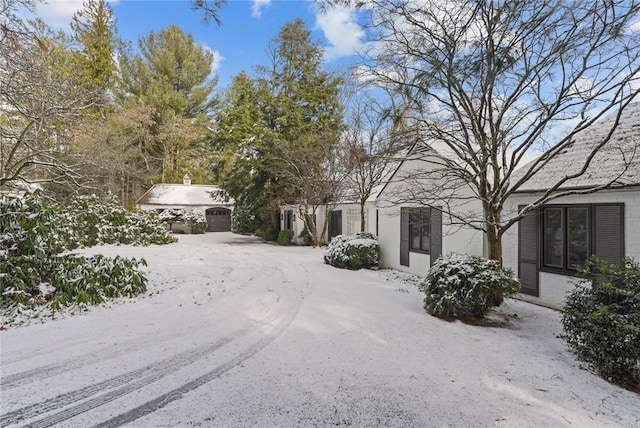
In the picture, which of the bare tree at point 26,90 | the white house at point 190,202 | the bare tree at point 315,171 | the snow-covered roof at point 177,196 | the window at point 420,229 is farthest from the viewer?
the snow-covered roof at point 177,196

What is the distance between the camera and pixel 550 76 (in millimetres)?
5738

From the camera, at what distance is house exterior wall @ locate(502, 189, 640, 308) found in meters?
5.68

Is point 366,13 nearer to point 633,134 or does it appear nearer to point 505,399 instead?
point 633,134

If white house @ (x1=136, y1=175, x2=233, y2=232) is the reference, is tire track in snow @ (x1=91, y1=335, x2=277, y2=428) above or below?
below

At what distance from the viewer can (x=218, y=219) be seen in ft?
97.6

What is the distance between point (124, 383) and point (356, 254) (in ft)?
27.1

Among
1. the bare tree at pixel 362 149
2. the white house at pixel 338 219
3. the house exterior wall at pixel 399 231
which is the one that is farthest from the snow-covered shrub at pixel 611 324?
the white house at pixel 338 219

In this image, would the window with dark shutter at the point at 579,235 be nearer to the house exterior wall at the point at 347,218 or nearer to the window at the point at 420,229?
the window at the point at 420,229

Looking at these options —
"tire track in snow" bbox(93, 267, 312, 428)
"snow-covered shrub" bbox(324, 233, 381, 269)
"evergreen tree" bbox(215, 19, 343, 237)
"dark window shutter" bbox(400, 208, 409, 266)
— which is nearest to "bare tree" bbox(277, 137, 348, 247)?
"evergreen tree" bbox(215, 19, 343, 237)

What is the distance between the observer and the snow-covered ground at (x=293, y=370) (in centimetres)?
300

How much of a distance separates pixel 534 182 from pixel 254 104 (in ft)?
52.6

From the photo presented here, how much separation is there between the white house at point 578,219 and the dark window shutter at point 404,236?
3181 millimetres

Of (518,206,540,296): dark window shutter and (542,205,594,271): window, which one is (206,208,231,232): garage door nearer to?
(518,206,540,296): dark window shutter

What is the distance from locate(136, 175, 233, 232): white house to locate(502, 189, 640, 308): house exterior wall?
70.1 ft
